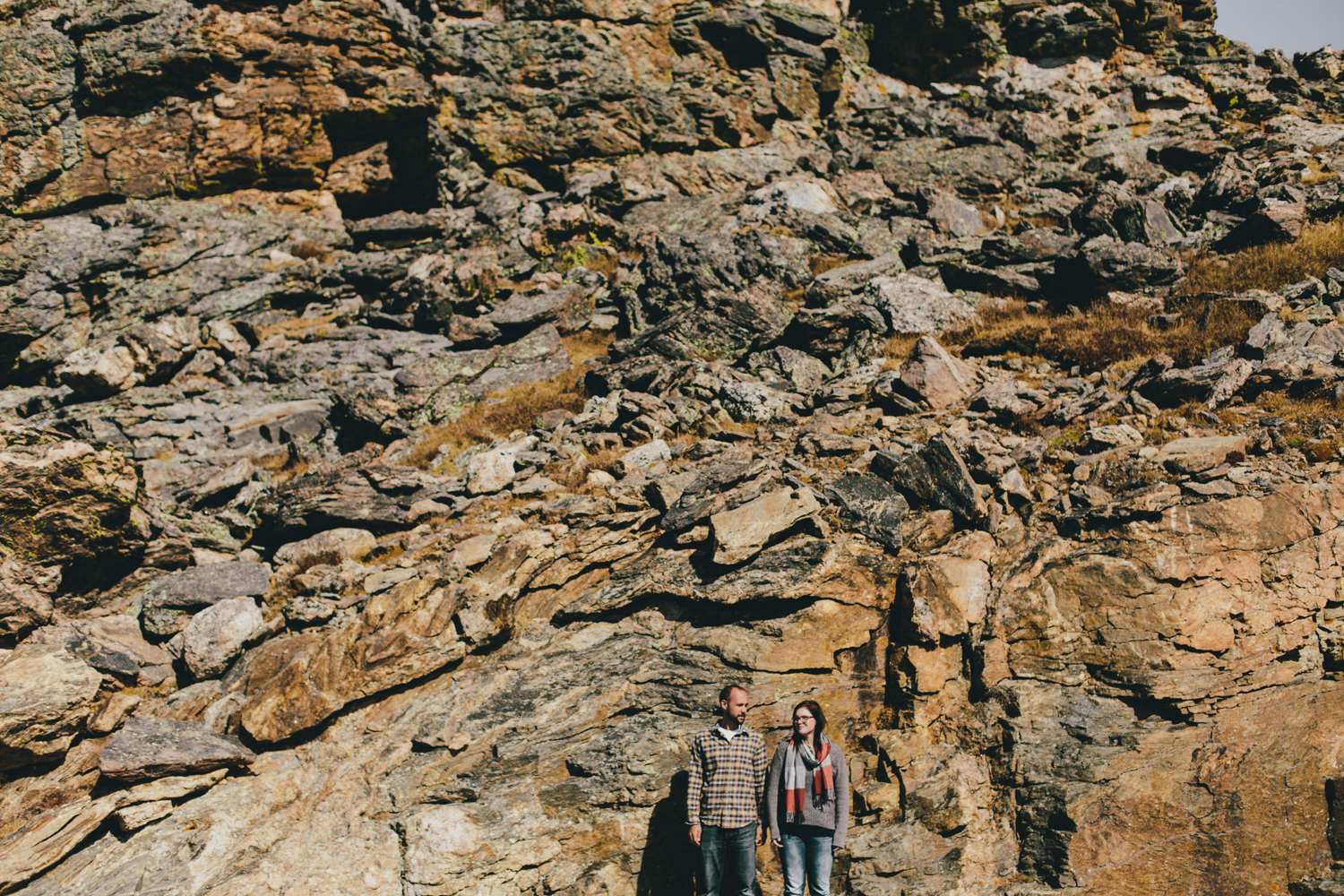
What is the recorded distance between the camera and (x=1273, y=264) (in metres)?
11.9

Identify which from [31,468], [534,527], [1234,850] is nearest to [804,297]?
[534,527]

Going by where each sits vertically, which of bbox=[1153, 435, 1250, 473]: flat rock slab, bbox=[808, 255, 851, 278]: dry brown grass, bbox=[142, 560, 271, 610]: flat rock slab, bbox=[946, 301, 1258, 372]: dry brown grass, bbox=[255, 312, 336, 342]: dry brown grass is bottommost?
bbox=[142, 560, 271, 610]: flat rock slab

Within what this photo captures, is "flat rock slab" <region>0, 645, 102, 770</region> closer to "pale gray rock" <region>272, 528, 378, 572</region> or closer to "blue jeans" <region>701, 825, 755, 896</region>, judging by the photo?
"pale gray rock" <region>272, 528, 378, 572</region>

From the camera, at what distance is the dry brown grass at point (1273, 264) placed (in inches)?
454

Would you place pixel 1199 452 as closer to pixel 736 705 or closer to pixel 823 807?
pixel 823 807

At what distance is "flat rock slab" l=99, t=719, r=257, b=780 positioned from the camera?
6215 millimetres

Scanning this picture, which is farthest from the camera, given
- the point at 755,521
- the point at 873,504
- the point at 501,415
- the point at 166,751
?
the point at 501,415

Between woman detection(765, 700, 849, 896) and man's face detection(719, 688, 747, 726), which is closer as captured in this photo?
woman detection(765, 700, 849, 896)

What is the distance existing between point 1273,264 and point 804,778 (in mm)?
12311

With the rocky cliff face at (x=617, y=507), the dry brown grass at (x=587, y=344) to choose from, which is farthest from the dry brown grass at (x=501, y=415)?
the dry brown grass at (x=587, y=344)

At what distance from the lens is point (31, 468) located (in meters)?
8.25

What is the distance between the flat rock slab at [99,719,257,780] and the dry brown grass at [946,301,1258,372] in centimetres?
1141

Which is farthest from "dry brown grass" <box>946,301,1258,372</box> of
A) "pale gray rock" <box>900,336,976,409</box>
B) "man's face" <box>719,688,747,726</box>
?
"man's face" <box>719,688,747,726</box>

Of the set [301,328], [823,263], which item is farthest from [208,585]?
[823,263]
